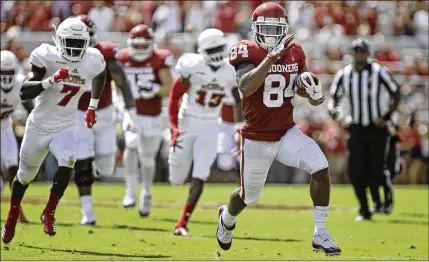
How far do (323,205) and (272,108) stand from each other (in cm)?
80

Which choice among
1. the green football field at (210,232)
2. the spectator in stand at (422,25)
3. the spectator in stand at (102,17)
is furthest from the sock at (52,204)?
the spectator in stand at (422,25)

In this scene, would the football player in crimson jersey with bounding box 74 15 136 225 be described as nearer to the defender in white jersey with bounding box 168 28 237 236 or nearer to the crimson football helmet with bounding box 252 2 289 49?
the defender in white jersey with bounding box 168 28 237 236

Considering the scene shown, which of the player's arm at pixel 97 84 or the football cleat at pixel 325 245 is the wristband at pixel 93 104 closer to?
the player's arm at pixel 97 84

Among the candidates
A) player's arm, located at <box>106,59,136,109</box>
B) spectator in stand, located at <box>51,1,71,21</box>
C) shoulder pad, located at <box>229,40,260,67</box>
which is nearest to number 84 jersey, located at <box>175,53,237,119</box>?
player's arm, located at <box>106,59,136,109</box>

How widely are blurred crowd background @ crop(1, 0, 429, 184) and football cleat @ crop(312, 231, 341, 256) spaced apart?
10.1 meters

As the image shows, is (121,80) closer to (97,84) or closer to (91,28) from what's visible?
(91,28)

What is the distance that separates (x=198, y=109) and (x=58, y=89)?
206cm

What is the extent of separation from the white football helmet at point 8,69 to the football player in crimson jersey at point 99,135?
820 mm

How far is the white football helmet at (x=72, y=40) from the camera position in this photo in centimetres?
749

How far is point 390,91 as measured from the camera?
1118 centimetres

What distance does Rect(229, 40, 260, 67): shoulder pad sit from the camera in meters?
6.64

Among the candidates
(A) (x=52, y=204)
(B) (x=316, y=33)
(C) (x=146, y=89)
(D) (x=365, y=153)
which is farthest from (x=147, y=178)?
(B) (x=316, y=33)

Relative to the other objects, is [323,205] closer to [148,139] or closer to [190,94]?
[190,94]

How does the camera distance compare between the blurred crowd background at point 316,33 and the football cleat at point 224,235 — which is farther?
the blurred crowd background at point 316,33
